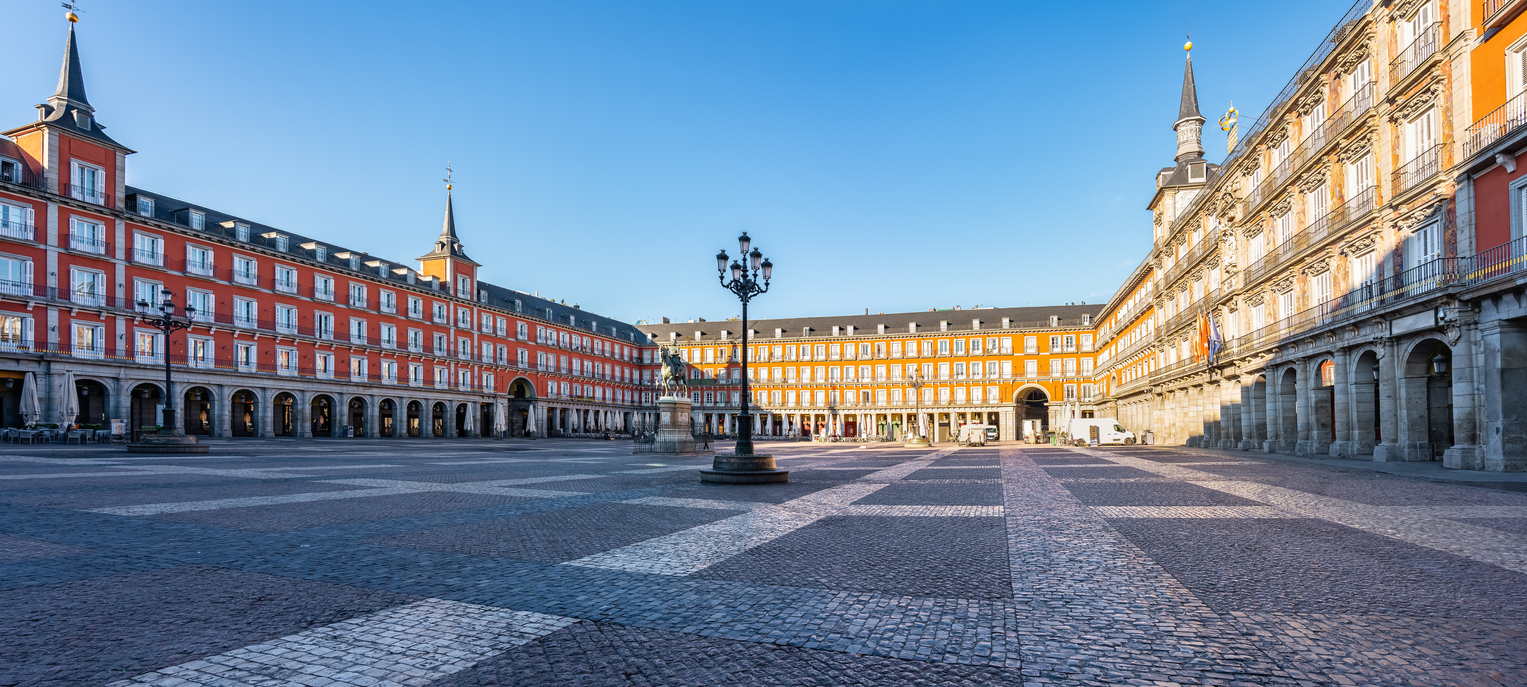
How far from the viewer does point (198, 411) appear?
46.5m

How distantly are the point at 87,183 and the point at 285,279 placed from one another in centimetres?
1241

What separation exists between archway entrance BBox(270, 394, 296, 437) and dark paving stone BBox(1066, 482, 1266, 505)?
5188 cm

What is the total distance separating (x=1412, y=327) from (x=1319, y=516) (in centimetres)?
1421

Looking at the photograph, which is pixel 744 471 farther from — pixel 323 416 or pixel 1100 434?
pixel 323 416

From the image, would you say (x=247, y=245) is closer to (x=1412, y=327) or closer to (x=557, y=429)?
(x=557, y=429)

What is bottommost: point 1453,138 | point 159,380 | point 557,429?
point 557,429

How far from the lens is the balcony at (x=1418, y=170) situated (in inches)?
791

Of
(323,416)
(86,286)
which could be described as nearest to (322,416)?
(323,416)

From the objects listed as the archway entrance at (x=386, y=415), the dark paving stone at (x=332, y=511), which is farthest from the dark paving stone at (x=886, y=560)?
the archway entrance at (x=386, y=415)

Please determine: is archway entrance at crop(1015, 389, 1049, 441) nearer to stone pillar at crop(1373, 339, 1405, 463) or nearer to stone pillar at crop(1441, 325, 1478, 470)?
stone pillar at crop(1373, 339, 1405, 463)

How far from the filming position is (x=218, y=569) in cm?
661

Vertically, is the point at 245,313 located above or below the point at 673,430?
above

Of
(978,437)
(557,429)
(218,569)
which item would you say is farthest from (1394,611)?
(557,429)

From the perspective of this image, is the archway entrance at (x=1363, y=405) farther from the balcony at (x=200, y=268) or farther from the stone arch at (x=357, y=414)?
the stone arch at (x=357, y=414)
